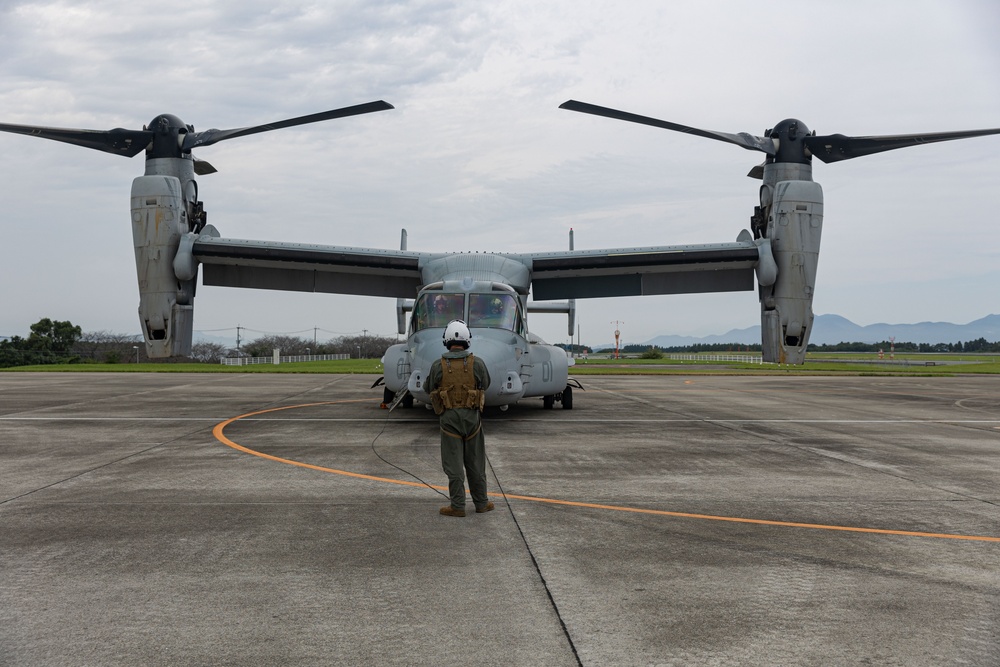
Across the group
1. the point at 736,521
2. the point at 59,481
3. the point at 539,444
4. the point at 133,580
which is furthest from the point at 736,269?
the point at 133,580

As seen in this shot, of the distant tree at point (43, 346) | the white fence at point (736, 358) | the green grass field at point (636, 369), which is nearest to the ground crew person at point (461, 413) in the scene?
the green grass field at point (636, 369)

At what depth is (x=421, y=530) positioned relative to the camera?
5918mm

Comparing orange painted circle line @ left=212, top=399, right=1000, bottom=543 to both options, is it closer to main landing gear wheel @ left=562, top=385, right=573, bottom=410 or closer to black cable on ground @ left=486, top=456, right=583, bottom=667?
black cable on ground @ left=486, top=456, right=583, bottom=667

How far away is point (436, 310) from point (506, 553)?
9021mm

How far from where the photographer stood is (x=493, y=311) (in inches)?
550

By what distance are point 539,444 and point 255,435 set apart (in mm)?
4360

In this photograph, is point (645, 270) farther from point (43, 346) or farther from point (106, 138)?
point (43, 346)

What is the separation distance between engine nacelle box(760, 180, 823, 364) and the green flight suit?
615 inches

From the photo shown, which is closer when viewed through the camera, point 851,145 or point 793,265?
point 793,265

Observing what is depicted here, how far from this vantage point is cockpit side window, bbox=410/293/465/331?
1380 centimetres

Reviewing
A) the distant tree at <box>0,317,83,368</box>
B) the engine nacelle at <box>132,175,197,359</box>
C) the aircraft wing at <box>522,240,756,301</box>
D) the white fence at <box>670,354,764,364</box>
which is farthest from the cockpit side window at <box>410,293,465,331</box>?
the distant tree at <box>0,317,83,368</box>

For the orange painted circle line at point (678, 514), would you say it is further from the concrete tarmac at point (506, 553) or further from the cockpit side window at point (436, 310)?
the cockpit side window at point (436, 310)

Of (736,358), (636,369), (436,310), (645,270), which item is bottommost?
(636,369)

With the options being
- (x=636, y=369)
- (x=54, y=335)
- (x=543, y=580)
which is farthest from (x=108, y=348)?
(x=543, y=580)
